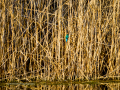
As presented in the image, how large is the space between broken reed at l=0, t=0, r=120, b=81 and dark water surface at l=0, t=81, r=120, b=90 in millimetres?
81

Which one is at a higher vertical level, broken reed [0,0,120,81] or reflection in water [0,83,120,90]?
broken reed [0,0,120,81]

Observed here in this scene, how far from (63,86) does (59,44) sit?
0.55 m

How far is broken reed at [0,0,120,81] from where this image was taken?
11.5ft

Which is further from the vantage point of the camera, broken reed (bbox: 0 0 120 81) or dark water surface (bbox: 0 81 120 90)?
broken reed (bbox: 0 0 120 81)

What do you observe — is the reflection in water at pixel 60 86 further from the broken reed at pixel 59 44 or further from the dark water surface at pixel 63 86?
the broken reed at pixel 59 44

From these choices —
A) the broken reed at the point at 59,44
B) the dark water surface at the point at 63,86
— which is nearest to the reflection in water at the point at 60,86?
the dark water surface at the point at 63,86

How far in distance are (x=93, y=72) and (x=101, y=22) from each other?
74 cm

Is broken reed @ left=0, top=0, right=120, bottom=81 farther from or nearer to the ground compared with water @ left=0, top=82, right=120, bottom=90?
farther from the ground

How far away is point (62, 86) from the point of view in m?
3.38

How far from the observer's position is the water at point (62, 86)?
3.28 meters

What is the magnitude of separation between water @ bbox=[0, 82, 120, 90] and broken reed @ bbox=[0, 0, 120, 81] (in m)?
0.09

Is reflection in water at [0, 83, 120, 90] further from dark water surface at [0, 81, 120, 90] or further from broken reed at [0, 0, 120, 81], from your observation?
broken reed at [0, 0, 120, 81]

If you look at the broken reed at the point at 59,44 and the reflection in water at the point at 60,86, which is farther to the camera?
the broken reed at the point at 59,44

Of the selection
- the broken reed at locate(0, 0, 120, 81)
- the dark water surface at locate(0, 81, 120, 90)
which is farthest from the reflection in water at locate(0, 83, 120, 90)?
the broken reed at locate(0, 0, 120, 81)
